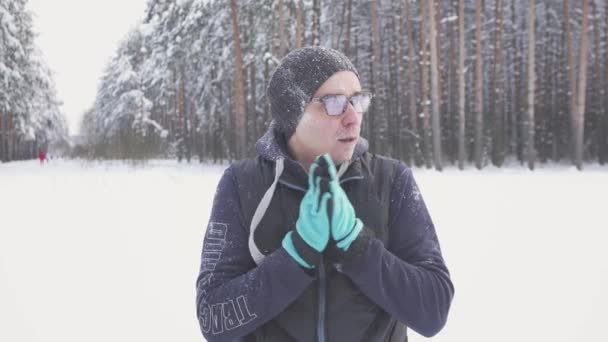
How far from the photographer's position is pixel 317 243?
1445 millimetres

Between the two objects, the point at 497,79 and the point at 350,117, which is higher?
the point at 497,79

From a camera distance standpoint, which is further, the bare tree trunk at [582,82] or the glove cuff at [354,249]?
the bare tree trunk at [582,82]

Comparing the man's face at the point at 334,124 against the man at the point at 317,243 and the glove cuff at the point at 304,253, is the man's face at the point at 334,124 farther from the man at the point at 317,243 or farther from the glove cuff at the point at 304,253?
the glove cuff at the point at 304,253

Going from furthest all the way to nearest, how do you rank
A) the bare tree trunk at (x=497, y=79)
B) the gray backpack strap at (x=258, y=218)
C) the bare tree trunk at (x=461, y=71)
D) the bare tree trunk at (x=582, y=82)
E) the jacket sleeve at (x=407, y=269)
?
the bare tree trunk at (x=497, y=79)
the bare tree trunk at (x=461, y=71)
the bare tree trunk at (x=582, y=82)
the gray backpack strap at (x=258, y=218)
the jacket sleeve at (x=407, y=269)

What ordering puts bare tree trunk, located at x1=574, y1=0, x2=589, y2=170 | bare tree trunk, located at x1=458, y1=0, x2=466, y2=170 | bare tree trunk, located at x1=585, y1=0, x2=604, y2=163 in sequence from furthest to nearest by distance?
bare tree trunk, located at x1=585, y1=0, x2=604, y2=163, bare tree trunk, located at x1=458, y1=0, x2=466, y2=170, bare tree trunk, located at x1=574, y1=0, x2=589, y2=170

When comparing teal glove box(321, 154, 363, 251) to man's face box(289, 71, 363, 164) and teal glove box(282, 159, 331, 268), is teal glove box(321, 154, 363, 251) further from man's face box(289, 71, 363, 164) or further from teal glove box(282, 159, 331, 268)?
man's face box(289, 71, 363, 164)

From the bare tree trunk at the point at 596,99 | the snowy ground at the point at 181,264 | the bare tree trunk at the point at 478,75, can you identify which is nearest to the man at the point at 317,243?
the snowy ground at the point at 181,264

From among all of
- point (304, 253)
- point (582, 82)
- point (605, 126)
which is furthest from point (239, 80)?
point (304, 253)

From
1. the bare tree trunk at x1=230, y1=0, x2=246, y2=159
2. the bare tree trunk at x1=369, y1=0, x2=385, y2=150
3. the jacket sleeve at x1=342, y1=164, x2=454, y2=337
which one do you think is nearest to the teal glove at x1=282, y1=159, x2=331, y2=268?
the jacket sleeve at x1=342, y1=164, x2=454, y2=337

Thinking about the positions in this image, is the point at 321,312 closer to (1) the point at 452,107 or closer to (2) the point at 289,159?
(2) the point at 289,159

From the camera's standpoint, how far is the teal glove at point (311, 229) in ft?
4.63

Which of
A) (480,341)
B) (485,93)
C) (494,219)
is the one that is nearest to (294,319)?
(480,341)

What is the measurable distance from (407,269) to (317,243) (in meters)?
0.36

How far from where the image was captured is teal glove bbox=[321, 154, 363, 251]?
4.59 feet
